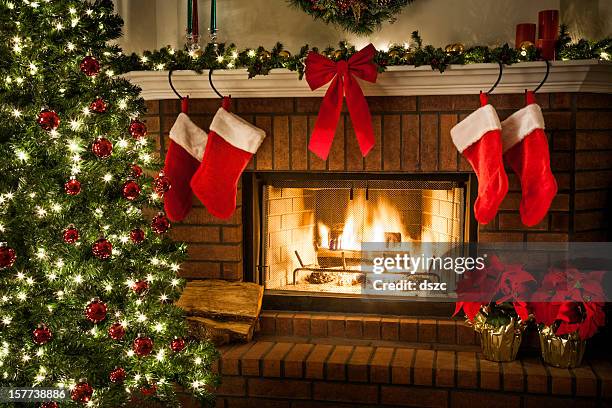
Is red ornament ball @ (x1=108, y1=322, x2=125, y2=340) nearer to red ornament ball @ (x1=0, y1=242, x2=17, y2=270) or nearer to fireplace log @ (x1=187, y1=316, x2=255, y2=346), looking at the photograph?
red ornament ball @ (x1=0, y1=242, x2=17, y2=270)

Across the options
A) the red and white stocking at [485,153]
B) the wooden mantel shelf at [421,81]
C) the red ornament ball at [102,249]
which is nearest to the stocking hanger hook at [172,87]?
the wooden mantel shelf at [421,81]

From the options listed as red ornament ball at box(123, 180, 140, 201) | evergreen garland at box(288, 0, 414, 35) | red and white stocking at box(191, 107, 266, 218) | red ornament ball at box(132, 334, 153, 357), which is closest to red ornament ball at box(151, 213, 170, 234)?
red ornament ball at box(123, 180, 140, 201)

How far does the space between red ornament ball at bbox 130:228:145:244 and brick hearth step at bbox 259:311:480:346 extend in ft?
2.64

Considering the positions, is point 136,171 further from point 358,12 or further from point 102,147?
point 358,12

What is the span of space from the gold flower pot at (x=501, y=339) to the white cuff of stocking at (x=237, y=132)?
1.08 m

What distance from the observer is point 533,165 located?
242 cm

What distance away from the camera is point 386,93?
2670 millimetres

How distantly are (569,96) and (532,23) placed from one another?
1.10ft

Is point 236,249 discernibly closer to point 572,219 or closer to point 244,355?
point 244,355

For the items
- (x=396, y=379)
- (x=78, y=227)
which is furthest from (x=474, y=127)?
(x=78, y=227)

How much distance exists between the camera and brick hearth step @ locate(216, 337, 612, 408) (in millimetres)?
2383

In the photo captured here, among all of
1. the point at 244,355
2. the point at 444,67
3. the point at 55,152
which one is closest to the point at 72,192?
the point at 55,152

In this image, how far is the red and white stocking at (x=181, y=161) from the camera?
2662mm

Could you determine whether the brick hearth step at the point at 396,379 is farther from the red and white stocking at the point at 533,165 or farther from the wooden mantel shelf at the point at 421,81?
the wooden mantel shelf at the point at 421,81
